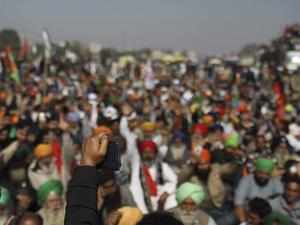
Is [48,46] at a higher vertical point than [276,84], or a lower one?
higher

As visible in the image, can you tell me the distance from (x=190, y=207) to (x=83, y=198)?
102 inches

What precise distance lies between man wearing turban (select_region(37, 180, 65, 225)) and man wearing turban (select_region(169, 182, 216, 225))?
0.84m

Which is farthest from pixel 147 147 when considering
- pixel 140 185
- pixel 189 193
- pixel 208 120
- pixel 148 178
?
A: pixel 208 120

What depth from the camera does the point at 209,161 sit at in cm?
551

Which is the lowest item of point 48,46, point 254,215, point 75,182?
point 254,215

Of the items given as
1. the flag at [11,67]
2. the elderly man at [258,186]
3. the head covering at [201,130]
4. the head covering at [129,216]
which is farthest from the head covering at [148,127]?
the flag at [11,67]

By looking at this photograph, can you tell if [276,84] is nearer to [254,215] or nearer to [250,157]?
[250,157]

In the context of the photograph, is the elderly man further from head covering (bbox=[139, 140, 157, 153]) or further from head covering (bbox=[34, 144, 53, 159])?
head covering (bbox=[34, 144, 53, 159])

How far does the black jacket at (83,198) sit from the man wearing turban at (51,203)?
7.29 ft

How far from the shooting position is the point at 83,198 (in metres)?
1.77

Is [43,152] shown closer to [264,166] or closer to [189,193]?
[189,193]

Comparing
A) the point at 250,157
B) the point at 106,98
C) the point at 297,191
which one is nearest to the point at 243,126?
the point at 250,157

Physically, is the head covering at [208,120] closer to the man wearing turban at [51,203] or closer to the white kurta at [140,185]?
the white kurta at [140,185]

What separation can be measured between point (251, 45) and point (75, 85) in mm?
58325
